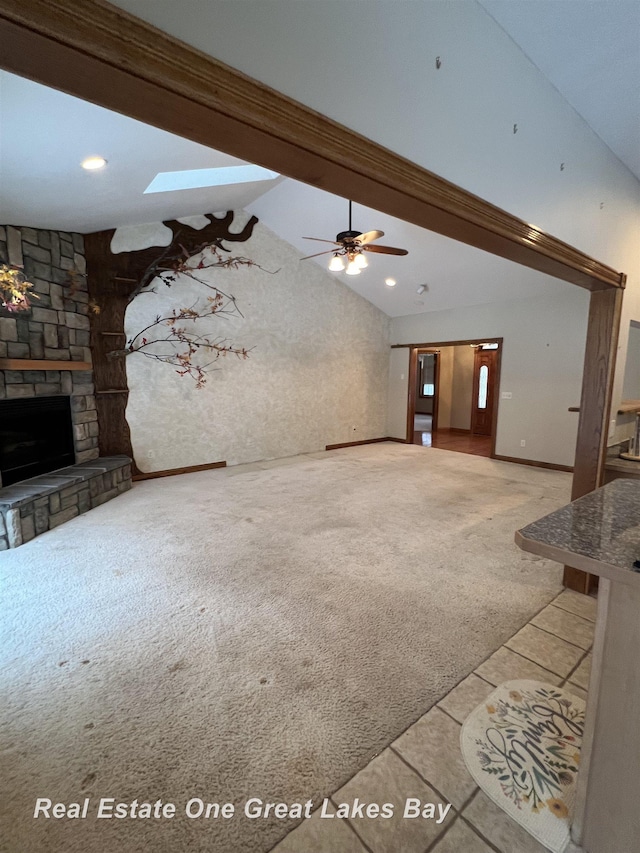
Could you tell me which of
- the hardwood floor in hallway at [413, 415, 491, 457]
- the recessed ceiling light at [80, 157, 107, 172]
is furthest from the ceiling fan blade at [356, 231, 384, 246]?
the hardwood floor in hallway at [413, 415, 491, 457]

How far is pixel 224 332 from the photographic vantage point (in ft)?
19.0

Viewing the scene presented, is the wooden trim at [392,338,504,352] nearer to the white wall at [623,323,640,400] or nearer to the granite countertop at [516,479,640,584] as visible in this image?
the white wall at [623,323,640,400]

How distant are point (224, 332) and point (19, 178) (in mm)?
3132

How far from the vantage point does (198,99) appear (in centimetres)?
83

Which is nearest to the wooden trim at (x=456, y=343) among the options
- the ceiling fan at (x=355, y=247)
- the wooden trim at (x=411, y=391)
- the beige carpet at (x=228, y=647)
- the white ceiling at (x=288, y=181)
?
the wooden trim at (x=411, y=391)

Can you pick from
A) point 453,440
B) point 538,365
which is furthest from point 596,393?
point 453,440

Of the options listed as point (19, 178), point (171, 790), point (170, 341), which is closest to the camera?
point (171, 790)

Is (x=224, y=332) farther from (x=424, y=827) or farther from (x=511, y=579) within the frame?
(x=424, y=827)

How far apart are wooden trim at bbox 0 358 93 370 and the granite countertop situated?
4.17 m

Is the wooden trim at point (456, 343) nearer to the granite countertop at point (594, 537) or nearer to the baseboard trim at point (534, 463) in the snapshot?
the baseboard trim at point (534, 463)

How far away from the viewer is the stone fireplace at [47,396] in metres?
3.56

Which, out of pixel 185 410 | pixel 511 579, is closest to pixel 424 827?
pixel 511 579

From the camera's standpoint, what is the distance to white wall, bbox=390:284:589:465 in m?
5.67

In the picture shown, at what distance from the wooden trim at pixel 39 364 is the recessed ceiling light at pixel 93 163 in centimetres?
181
